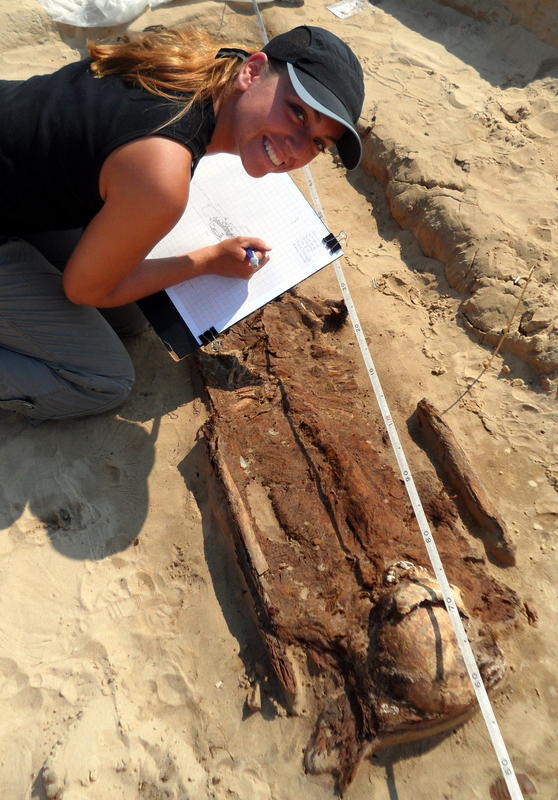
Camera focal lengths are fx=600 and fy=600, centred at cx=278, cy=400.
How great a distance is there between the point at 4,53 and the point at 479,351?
455 centimetres

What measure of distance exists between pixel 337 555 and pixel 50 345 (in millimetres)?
1584

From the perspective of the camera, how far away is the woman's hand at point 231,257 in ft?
8.76

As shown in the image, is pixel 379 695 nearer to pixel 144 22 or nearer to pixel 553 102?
pixel 553 102

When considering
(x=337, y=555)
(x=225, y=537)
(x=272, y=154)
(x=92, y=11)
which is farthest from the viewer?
(x=92, y=11)

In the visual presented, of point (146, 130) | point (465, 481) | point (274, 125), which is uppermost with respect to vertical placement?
point (274, 125)

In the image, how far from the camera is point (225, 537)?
2.70 metres

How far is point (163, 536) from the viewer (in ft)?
9.05

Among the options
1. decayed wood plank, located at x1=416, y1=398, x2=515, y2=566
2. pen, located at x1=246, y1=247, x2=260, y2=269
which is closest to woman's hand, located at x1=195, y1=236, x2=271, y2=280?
pen, located at x1=246, y1=247, x2=260, y2=269

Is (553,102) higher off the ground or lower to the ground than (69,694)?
higher

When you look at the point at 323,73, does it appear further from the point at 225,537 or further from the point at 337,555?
the point at 225,537

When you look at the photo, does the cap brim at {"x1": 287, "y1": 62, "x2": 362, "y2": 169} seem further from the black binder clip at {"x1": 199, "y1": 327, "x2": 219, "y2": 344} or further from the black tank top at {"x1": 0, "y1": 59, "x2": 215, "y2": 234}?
the black binder clip at {"x1": 199, "y1": 327, "x2": 219, "y2": 344}

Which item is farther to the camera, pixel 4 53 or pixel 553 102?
pixel 4 53

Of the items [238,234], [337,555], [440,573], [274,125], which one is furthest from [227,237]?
[440,573]

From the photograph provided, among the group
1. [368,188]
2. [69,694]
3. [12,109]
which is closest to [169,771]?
[69,694]
